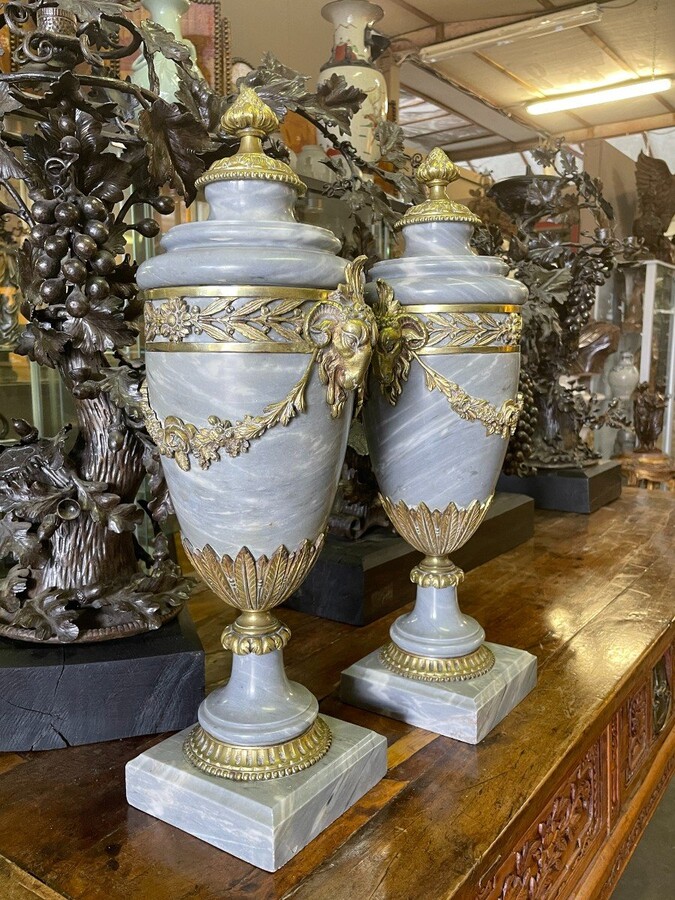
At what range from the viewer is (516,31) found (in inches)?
114

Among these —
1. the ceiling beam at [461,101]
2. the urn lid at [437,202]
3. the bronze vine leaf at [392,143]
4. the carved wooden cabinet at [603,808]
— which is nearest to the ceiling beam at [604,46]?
the ceiling beam at [461,101]

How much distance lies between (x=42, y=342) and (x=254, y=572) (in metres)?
0.32

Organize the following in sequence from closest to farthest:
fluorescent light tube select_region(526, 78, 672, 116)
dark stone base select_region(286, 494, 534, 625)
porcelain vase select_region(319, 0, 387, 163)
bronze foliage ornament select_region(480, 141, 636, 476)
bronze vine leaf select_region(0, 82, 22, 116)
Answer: bronze vine leaf select_region(0, 82, 22, 116)
dark stone base select_region(286, 494, 534, 625)
porcelain vase select_region(319, 0, 387, 163)
bronze foliage ornament select_region(480, 141, 636, 476)
fluorescent light tube select_region(526, 78, 672, 116)

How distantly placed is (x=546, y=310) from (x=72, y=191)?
4.03 ft

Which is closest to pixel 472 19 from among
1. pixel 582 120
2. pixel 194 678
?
pixel 582 120

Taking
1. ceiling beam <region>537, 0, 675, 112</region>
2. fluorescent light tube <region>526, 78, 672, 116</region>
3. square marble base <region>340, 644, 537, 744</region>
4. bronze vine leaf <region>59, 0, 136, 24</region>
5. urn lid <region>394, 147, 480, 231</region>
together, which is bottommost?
square marble base <region>340, 644, 537, 744</region>

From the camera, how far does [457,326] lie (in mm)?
744

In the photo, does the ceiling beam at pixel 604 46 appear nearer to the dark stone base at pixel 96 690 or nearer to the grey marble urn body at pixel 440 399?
the grey marble urn body at pixel 440 399

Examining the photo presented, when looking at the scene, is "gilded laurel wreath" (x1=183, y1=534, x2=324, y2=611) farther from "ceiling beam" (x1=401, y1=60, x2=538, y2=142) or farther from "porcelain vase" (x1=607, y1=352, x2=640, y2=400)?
"ceiling beam" (x1=401, y1=60, x2=538, y2=142)

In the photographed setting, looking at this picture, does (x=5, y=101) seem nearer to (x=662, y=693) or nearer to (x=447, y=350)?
(x=447, y=350)

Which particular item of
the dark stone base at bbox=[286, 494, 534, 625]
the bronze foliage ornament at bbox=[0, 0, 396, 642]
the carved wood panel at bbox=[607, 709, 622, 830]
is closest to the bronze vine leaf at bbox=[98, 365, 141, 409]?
the bronze foliage ornament at bbox=[0, 0, 396, 642]

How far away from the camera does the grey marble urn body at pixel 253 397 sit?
568mm

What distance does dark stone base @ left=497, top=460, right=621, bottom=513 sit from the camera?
1845mm

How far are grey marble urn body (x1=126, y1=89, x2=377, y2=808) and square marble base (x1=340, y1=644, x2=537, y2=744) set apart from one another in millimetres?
175
